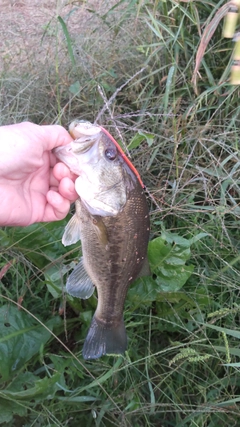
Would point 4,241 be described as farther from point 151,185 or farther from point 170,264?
point 151,185

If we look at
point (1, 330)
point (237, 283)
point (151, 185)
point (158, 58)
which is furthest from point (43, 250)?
point (158, 58)

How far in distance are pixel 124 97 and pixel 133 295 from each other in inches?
61.1

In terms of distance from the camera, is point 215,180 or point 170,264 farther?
point 215,180

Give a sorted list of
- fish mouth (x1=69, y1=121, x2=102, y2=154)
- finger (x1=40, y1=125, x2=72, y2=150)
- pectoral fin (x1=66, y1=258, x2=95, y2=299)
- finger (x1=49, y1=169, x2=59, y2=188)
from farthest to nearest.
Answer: finger (x1=49, y1=169, x2=59, y2=188) < pectoral fin (x1=66, y1=258, x2=95, y2=299) < finger (x1=40, y1=125, x2=72, y2=150) < fish mouth (x1=69, y1=121, x2=102, y2=154)

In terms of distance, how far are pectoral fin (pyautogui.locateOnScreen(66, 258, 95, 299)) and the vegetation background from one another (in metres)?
0.18

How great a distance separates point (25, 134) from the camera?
168 centimetres

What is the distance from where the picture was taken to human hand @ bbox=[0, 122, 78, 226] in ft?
5.49

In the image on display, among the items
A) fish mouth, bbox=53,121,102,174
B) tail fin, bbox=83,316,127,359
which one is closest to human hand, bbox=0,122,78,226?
fish mouth, bbox=53,121,102,174

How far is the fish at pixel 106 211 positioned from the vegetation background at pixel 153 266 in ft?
1.11

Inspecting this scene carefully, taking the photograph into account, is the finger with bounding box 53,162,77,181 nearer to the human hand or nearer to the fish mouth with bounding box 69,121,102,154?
the human hand

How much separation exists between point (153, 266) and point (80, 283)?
0.47 meters

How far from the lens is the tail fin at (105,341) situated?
185 centimetres

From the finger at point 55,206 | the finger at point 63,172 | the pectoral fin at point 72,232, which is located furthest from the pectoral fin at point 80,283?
the finger at point 63,172

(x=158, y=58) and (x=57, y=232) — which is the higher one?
(x=158, y=58)
